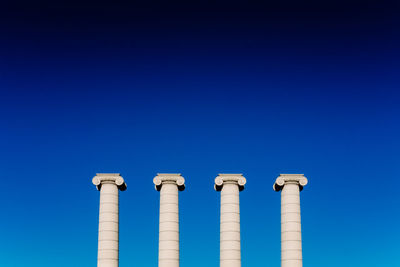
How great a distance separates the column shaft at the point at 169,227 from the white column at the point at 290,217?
12.9 m

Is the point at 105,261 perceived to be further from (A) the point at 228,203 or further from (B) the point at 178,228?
(A) the point at 228,203

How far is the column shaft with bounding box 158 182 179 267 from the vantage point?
220 ft

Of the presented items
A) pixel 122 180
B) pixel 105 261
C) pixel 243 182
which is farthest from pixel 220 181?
pixel 105 261

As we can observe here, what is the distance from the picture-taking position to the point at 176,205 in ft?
227

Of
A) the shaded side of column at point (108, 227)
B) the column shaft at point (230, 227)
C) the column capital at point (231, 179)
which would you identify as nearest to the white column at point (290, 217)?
the column capital at point (231, 179)

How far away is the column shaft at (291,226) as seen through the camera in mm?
67812

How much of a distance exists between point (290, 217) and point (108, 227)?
22204 millimetres

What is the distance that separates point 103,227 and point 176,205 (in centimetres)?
921

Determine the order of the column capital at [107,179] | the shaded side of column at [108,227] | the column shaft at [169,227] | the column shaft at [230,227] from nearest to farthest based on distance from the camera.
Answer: the shaded side of column at [108,227], the column shaft at [169,227], the column shaft at [230,227], the column capital at [107,179]

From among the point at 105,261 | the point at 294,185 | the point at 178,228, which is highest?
the point at 294,185

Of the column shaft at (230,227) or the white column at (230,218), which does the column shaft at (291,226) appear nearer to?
the white column at (230,218)

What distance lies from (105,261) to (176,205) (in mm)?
10749

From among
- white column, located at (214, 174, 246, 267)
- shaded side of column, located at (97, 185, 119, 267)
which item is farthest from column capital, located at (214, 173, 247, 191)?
shaded side of column, located at (97, 185, 119, 267)

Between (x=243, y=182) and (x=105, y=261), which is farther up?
(x=243, y=182)
